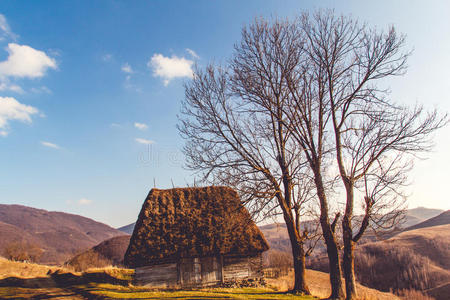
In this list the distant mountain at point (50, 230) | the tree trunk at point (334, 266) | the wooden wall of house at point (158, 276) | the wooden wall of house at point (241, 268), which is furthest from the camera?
the distant mountain at point (50, 230)

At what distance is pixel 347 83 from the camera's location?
9797mm

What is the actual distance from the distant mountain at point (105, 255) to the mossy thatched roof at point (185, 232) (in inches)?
858

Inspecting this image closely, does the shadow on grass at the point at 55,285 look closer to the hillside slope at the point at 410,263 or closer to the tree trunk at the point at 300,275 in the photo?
the tree trunk at the point at 300,275

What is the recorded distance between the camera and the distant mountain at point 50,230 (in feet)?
241

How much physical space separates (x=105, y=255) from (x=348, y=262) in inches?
1686

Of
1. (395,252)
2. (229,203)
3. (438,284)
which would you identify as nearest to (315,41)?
(229,203)

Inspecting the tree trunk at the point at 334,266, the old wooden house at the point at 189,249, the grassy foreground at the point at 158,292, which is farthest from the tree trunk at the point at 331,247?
the old wooden house at the point at 189,249

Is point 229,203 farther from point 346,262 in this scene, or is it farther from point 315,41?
point 315,41

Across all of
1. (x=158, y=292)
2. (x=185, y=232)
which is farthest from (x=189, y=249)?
(x=158, y=292)

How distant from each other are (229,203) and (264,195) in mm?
7640

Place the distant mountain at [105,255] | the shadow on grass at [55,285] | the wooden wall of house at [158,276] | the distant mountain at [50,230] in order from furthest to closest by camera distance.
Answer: the distant mountain at [50,230]
the distant mountain at [105,255]
the wooden wall of house at [158,276]
the shadow on grass at [55,285]

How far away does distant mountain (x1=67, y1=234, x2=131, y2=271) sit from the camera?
1284 inches

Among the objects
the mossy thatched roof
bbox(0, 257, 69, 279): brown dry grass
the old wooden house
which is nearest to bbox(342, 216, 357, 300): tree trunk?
the mossy thatched roof

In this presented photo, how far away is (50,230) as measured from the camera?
91562 millimetres
